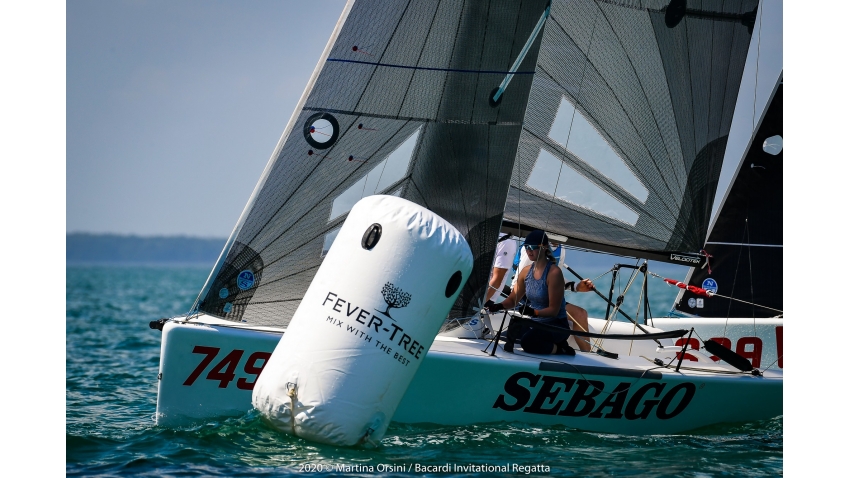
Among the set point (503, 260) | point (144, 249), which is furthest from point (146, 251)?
point (503, 260)

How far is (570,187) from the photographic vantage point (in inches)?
262

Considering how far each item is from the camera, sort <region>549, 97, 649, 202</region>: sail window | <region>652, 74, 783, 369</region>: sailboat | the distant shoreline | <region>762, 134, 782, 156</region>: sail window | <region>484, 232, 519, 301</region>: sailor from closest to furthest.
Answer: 1. <region>549, 97, 649, 202</region>: sail window
2. <region>484, 232, 519, 301</region>: sailor
3. <region>652, 74, 783, 369</region>: sailboat
4. <region>762, 134, 782, 156</region>: sail window
5. the distant shoreline

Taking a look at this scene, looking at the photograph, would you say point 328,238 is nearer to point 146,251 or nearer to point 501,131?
point 501,131

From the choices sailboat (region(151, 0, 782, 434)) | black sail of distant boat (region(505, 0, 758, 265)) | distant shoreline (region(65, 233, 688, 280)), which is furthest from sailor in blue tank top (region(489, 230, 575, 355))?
distant shoreline (region(65, 233, 688, 280))

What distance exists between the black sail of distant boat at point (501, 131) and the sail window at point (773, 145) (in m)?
0.95

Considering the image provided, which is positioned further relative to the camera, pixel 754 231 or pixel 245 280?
pixel 754 231

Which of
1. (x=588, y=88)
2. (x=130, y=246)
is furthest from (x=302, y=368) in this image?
(x=130, y=246)

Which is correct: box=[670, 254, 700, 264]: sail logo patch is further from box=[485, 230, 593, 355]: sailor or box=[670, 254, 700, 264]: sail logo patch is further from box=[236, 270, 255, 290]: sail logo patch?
box=[236, 270, 255, 290]: sail logo patch

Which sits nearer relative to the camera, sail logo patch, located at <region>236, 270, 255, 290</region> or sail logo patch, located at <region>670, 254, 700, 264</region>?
sail logo patch, located at <region>236, 270, 255, 290</region>

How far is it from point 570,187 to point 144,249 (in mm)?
135086

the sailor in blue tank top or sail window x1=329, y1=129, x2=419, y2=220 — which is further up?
sail window x1=329, y1=129, x2=419, y2=220

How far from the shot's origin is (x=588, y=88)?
21.2ft

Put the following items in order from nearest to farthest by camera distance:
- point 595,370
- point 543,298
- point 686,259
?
point 595,370
point 543,298
point 686,259

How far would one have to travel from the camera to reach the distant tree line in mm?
118312
